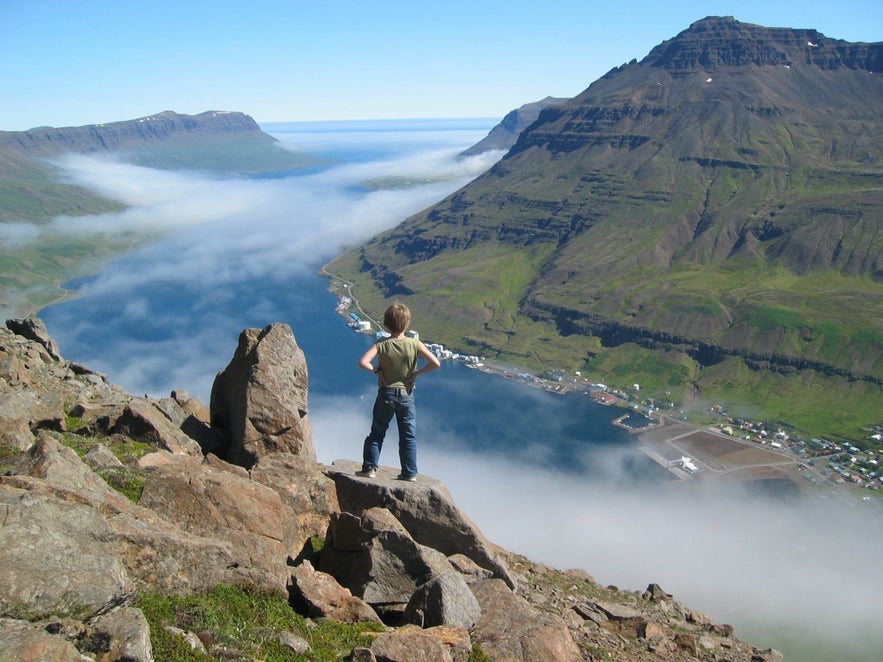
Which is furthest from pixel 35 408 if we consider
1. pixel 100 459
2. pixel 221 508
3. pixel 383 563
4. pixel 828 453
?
pixel 828 453

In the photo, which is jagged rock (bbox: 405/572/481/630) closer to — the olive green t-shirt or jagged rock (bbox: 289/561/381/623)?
jagged rock (bbox: 289/561/381/623)

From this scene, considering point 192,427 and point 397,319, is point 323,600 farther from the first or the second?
point 192,427

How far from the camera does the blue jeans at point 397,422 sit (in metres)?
20.0

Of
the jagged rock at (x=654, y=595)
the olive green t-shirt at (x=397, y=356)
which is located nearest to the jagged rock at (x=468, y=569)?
the olive green t-shirt at (x=397, y=356)

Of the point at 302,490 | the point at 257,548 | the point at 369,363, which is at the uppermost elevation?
the point at 369,363

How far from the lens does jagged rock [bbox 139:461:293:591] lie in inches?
662

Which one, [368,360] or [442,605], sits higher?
[368,360]

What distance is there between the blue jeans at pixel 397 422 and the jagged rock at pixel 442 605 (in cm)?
480

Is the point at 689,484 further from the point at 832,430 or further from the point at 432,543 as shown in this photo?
the point at 432,543

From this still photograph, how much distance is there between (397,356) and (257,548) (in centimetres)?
604

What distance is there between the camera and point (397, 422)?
65.7 ft

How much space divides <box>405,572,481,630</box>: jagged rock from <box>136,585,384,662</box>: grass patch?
38.9 inches

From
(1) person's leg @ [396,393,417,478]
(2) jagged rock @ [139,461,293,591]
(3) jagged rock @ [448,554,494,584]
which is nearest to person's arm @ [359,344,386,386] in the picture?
(1) person's leg @ [396,393,417,478]

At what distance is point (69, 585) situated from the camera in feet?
38.0
